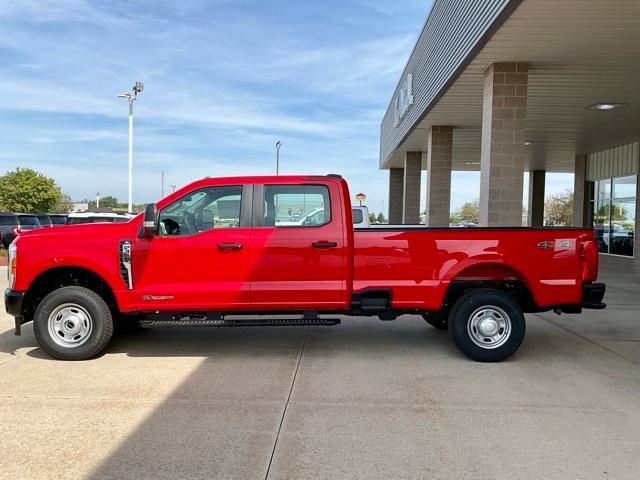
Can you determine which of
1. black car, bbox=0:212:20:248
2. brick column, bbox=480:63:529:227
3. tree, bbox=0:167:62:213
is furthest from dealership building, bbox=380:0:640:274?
tree, bbox=0:167:62:213

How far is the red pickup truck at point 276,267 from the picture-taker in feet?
20.3

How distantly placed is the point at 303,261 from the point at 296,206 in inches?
26.1

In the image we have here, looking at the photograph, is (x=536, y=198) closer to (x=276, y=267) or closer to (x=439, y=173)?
(x=439, y=173)

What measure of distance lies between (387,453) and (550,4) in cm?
637

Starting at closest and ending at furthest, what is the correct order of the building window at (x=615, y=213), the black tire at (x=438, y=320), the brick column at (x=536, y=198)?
Result: the black tire at (x=438, y=320)
the building window at (x=615, y=213)
the brick column at (x=536, y=198)

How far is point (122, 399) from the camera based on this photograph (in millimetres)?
5059

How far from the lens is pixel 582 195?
2267 centimetres

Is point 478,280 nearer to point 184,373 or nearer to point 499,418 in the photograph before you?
point 499,418

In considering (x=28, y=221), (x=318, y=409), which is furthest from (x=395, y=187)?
(x=318, y=409)

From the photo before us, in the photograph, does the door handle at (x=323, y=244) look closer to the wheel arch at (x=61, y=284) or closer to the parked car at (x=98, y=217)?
the wheel arch at (x=61, y=284)

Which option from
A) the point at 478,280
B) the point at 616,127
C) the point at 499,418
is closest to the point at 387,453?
the point at 499,418

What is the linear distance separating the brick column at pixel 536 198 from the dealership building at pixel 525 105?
5309mm

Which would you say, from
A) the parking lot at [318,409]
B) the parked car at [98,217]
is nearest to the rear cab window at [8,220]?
the parked car at [98,217]

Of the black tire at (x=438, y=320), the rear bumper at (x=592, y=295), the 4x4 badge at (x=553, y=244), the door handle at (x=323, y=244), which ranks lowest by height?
the black tire at (x=438, y=320)
